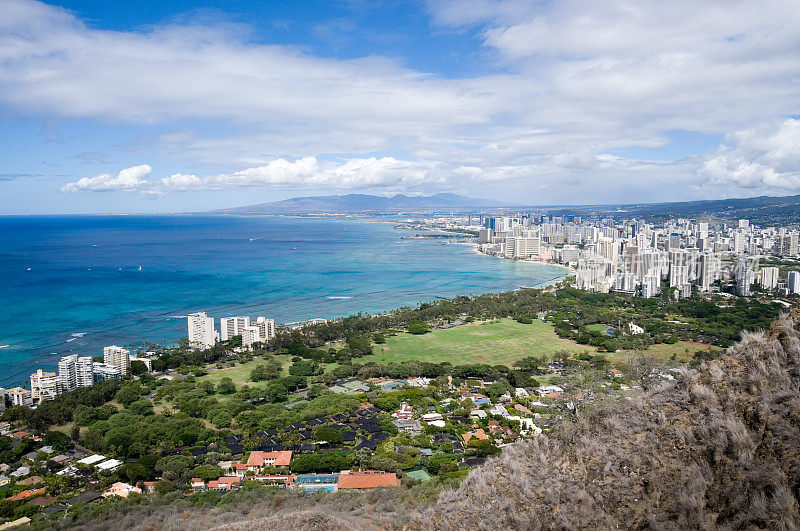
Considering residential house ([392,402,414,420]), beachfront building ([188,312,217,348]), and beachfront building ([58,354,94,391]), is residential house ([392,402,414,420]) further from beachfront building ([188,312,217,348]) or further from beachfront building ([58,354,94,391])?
beachfront building ([188,312,217,348])

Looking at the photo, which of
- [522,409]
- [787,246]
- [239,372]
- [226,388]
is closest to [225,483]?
[226,388]

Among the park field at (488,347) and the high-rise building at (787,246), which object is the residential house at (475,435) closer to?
the park field at (488,347)

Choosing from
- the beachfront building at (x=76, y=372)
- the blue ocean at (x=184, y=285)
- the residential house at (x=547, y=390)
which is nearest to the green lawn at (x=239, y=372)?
the beachfront building at (x=76, y=372)

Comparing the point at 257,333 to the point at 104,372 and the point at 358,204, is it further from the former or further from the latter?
the point at 358,204

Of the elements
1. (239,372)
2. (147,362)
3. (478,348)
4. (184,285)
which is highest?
(184,285)

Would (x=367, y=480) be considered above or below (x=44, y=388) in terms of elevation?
above

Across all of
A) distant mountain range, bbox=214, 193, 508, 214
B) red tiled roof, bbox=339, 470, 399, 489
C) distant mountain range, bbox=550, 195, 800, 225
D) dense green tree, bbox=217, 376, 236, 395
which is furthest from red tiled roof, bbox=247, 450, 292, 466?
distant mountain range, bbox=214, 193, 508, 214

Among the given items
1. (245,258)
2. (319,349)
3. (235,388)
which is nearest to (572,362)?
(319,349)

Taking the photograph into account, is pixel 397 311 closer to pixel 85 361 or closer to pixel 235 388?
pixel 235 388
